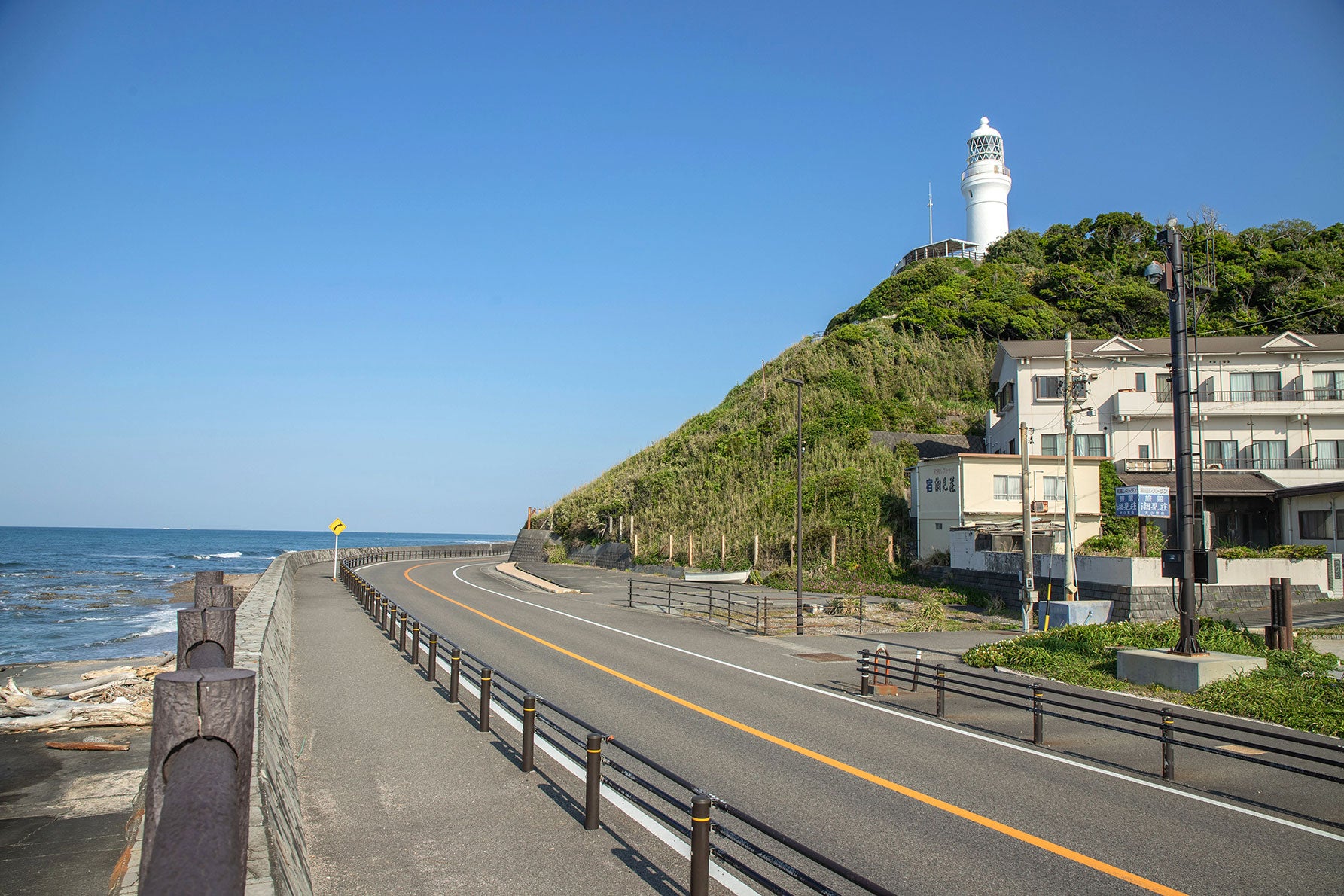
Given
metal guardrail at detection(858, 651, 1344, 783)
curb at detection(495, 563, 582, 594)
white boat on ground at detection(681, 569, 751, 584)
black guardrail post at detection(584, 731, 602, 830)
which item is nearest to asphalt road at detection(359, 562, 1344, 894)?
metal guardrail at detection(858, 651, 1344, 783)

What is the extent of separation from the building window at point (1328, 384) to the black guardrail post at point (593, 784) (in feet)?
171

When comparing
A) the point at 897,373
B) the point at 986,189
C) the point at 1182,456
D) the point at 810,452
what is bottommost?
the point at 1182,456

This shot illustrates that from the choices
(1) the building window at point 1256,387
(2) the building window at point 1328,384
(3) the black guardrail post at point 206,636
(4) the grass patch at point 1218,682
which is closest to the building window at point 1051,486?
(1) the building window at point 1256,387

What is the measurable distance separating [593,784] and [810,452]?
51491 mm

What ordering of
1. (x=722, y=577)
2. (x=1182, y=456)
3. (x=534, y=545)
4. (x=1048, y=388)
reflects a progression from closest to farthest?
(x=1182, y=456) < (x=722, y=577) < (x=1048, y=388) < (x=534, y=545)

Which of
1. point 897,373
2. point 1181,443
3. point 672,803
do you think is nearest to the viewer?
point 672,803

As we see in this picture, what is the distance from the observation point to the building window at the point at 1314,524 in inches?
1491

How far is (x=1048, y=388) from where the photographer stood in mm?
48938

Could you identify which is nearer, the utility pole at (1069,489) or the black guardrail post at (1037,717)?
the black guardrail post at (1037,717)

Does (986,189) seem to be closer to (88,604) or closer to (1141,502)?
(1141,502)

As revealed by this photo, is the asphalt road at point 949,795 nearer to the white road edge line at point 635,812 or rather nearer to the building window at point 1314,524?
the white road edge line at point 635,812

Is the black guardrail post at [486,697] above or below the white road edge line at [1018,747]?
above

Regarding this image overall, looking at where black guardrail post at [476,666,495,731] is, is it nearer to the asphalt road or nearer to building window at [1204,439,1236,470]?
the asphalt road

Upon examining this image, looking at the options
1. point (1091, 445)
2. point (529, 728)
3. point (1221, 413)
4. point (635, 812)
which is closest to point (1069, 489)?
point (529, 728)
